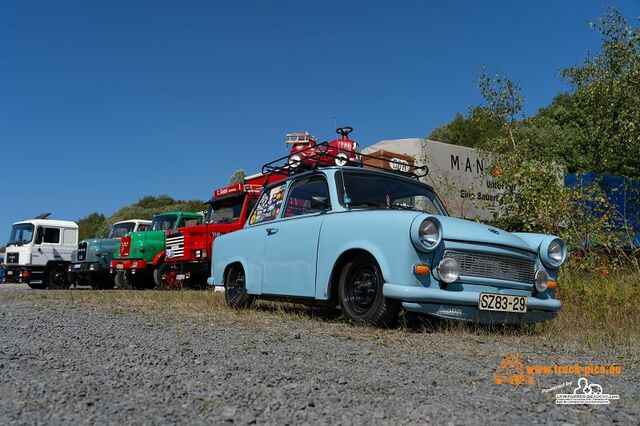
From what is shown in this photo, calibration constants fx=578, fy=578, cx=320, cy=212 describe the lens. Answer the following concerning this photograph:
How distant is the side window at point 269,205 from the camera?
266 inches

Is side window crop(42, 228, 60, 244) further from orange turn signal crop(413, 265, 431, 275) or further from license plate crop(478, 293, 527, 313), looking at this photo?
license plate crop(478, 293, 527, 313)

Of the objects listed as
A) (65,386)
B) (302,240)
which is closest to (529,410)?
(65,386)

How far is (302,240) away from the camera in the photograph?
19.3ft

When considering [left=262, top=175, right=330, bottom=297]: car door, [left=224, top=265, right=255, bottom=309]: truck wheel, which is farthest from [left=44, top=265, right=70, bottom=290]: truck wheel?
[left=262, top=175, right=330, bottom=297]: car door

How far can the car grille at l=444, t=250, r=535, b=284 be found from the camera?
4793 millimetres

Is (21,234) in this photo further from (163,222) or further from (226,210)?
(226,210)

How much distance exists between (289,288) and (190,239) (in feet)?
26.7

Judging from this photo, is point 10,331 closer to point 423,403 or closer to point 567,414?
point 423,403

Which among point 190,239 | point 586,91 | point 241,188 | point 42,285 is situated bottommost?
point 42,285

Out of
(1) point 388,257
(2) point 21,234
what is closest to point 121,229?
(2) point 21,234

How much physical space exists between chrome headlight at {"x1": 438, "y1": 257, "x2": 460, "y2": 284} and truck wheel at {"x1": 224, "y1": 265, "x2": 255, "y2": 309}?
280 centimetres

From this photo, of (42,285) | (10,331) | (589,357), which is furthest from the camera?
(42,285)

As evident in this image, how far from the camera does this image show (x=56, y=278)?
19.2 metres

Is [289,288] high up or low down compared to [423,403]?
up
